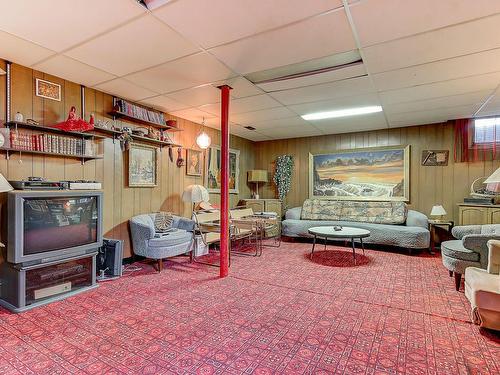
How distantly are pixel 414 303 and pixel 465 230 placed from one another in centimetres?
166

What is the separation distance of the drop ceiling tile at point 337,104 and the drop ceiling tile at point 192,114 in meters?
1.62

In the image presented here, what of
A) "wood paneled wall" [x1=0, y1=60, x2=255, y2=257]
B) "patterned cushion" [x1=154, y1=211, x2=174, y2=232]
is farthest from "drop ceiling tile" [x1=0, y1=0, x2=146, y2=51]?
"patterned cushion" [x1=154, y1=211, x2=174, y2=232]

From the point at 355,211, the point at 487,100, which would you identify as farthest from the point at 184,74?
the point at 355,211

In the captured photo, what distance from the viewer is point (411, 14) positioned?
214 centimetres

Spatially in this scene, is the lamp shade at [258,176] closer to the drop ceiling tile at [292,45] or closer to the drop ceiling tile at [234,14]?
the drop ceiling tile at [292,45]

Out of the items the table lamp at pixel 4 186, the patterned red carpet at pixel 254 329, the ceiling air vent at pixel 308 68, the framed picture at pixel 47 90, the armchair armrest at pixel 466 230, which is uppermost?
the ceiling air vent at pixel 308 68

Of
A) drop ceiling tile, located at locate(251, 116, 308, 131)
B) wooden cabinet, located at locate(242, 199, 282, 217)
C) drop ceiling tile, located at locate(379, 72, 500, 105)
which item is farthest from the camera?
wooden cabinet, located at locate(242, 199, 282, 217)

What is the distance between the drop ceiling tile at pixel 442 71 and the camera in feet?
9.40

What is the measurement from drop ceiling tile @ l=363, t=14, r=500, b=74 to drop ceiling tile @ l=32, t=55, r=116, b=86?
3.04 m

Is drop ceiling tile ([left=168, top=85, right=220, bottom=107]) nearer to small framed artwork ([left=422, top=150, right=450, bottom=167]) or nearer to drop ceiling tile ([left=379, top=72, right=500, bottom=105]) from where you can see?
drop ceiling tile ([left=379, top=72, right=500, bottom=105])

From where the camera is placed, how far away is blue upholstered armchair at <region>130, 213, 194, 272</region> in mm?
3883

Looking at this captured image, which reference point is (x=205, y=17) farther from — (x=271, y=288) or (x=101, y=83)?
(x=271, y=288)

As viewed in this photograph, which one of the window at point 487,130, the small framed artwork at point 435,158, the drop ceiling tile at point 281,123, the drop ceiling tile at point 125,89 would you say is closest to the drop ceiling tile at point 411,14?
the drop ceiling tile at point 125,89

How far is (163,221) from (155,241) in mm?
693
